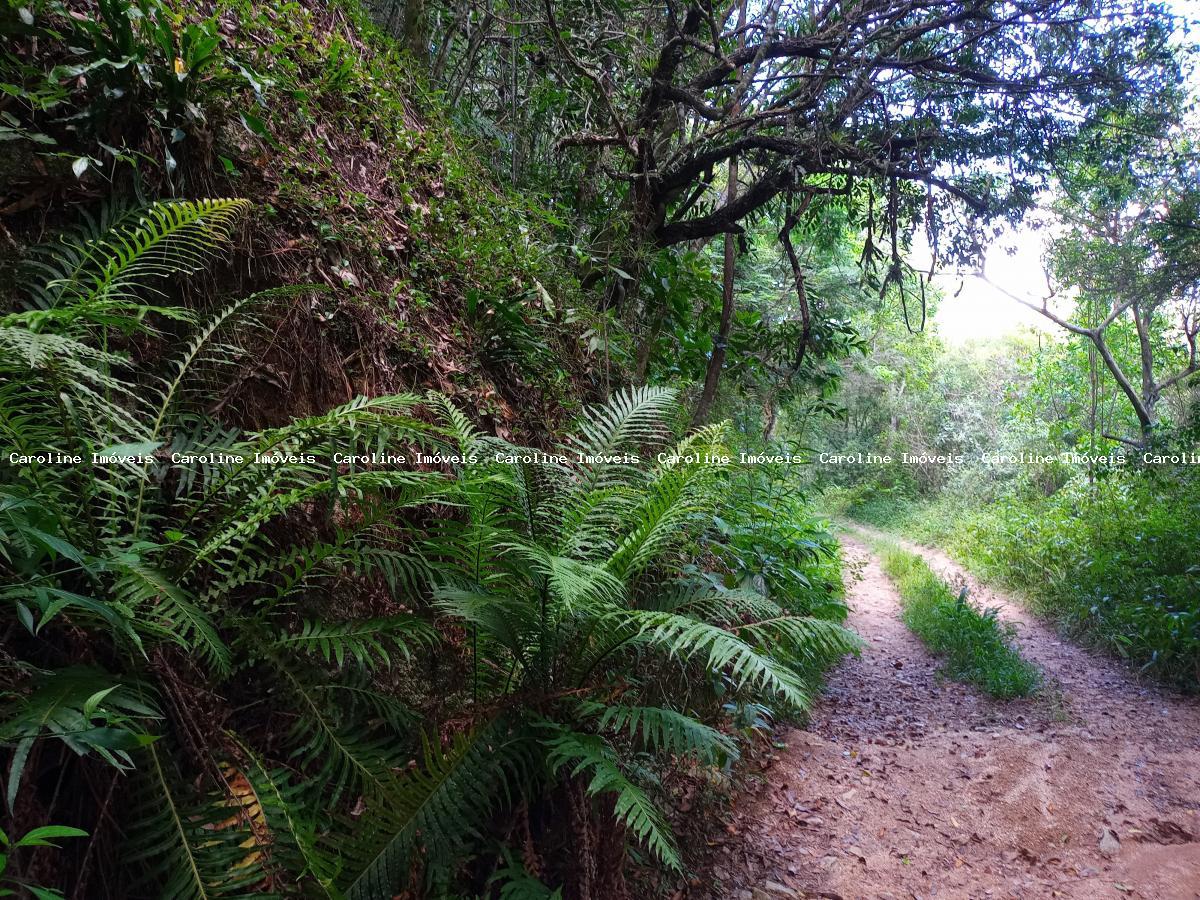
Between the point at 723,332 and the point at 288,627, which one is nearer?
the point at 288,627

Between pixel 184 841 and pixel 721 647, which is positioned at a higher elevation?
pixel 721 647

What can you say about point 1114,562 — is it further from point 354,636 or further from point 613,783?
point 354,636

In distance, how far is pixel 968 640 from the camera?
5.31m

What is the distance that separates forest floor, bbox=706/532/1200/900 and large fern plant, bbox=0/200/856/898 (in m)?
1.04

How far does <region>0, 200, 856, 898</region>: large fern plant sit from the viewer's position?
1270mm

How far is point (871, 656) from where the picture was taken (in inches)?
221

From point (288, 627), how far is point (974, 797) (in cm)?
353

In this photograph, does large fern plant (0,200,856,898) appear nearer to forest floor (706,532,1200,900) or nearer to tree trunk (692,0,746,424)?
forest floor (706,532,1200,900)

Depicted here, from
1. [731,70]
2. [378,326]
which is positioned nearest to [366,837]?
[378,326]

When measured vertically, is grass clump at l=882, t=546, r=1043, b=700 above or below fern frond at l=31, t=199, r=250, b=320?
below

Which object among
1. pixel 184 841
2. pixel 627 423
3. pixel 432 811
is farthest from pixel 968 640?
pixel 184 841

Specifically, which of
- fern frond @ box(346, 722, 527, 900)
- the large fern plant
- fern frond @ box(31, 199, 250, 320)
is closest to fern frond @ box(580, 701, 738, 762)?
the large fern plant

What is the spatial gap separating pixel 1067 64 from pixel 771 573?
13.6ft

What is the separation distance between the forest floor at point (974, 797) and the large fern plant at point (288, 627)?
104cm
